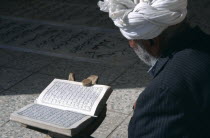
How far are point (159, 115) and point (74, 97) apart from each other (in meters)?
0.97

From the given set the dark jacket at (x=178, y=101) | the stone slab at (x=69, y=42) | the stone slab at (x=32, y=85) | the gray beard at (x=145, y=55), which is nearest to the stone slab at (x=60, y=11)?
the stone slab at (x=69, y=42)

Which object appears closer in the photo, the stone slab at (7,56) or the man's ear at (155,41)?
the man's ear at (155,41)

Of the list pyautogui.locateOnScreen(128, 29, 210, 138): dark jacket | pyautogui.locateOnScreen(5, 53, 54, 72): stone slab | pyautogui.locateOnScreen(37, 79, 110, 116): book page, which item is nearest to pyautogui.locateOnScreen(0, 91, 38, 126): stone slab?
pyautogui.locateOnScreen(5, 53, 54, 72): stone slab

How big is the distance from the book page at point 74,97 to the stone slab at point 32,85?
232 cm

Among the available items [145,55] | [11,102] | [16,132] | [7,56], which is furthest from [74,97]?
[7,56]

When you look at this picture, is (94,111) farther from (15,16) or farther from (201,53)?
(15,16)

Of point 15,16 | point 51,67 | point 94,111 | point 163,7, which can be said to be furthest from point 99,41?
point 163,7

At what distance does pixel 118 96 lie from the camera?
17.2ft

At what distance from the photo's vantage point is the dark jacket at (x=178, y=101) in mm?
2174

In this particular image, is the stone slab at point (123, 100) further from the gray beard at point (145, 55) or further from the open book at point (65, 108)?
the gray beard at point (145, 55)

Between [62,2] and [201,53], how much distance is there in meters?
7.48

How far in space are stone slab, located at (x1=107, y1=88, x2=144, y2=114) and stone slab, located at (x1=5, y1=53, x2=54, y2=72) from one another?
1376 mm

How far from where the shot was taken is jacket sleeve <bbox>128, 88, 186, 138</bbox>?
217 centimetres

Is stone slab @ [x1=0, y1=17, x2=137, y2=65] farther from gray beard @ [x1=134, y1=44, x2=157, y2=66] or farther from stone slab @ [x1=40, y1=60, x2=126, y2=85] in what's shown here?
gray beard @ [x1=134, y1=44, x2=157, y2=66]
